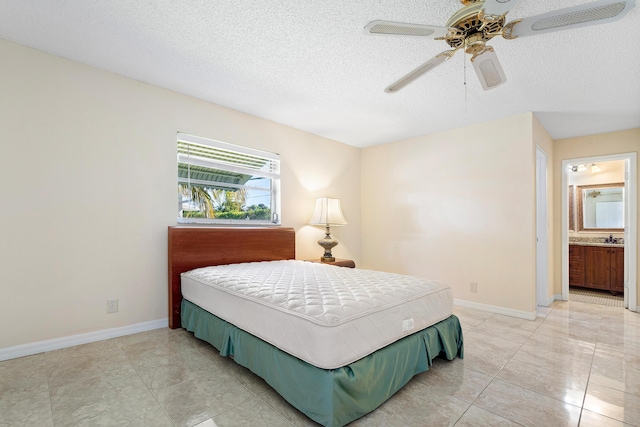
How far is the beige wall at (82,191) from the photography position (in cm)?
229

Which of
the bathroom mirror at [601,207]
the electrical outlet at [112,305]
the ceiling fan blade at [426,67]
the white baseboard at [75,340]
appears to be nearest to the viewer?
the ceiling fan blade at [426,67]

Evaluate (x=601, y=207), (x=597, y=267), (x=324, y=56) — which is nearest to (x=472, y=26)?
(x=324, y=56)

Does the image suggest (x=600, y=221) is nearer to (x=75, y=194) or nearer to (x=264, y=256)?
(x=264, y=256)

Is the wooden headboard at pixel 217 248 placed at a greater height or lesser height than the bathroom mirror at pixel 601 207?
lesser

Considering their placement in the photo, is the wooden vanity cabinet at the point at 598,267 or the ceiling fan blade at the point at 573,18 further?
the wooden vanity cabinet at the point at 598,267

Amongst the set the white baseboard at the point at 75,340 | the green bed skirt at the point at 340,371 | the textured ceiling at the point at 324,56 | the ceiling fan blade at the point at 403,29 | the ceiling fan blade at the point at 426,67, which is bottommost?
the white baseboard at the point at 75,340

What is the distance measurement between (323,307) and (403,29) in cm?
148

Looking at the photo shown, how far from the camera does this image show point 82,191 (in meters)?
2.56

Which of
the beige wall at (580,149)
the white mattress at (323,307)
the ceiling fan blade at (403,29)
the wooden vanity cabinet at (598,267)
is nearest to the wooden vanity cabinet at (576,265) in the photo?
the wooden vanity cabinet at (598,267)

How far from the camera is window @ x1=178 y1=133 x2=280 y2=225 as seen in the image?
324 centimetres

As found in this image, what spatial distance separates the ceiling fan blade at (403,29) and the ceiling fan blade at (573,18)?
0.33 metres

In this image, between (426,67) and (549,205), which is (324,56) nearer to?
(426,67)

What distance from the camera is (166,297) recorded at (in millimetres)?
3014

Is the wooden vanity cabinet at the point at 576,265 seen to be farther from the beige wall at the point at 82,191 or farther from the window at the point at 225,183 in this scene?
the beige wall at the point at 82,191
